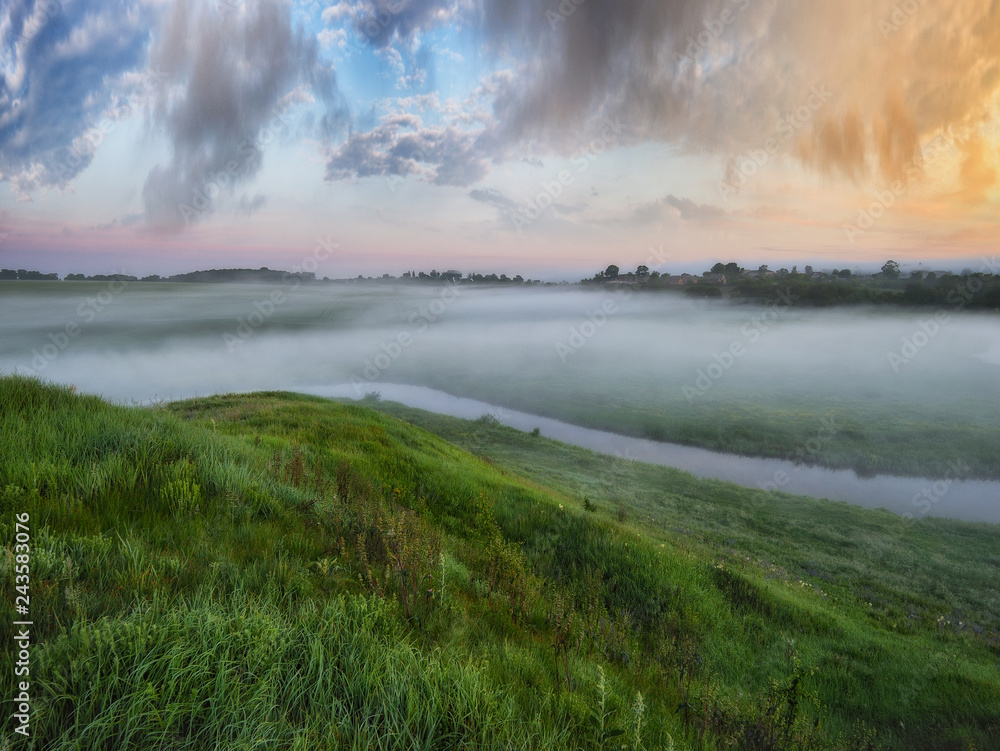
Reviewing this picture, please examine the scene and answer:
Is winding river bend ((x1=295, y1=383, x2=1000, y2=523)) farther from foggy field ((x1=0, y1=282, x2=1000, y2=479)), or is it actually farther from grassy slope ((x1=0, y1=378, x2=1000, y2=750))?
grassy slope ((x1=0, y1=378, x2=1000, y2=750))

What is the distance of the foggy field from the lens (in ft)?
180

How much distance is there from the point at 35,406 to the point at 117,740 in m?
6.16

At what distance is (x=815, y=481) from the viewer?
146 ft

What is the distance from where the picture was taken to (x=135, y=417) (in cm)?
662

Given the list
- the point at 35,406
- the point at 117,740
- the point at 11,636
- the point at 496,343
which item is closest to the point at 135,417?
the point at 35,406

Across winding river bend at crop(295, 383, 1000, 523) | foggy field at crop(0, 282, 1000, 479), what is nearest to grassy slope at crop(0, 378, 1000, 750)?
foggy field at crop(0, 282, 1000, 479)

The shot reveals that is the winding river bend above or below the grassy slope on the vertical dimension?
below

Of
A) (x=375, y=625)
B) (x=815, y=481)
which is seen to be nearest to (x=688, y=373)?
(x=815, y=481)

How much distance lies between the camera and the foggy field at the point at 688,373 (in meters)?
54.9

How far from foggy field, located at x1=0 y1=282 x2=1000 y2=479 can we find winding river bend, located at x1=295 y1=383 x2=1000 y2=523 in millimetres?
2726

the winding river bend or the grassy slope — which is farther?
the winding river bend

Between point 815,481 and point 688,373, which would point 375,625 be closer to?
point 815,481

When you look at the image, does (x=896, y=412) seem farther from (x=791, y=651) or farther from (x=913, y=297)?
(x=913, y=297)

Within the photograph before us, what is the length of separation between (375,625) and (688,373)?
367 feet
